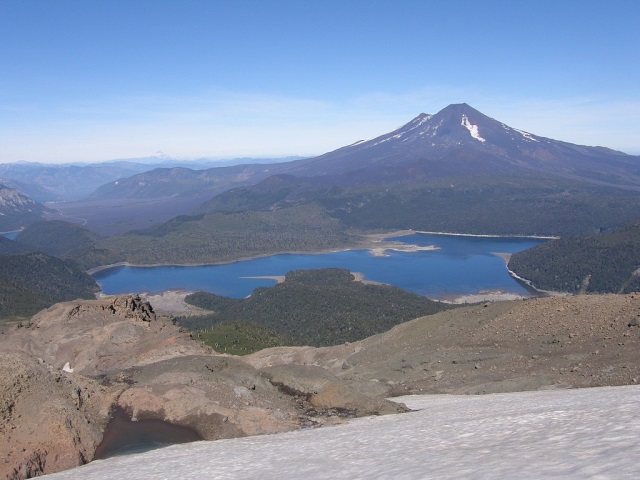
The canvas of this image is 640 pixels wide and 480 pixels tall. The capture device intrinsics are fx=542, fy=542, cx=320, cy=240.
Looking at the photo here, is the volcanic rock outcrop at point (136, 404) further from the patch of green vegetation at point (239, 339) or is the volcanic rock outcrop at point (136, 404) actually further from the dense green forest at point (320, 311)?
the dense green forest at point (320, 311)

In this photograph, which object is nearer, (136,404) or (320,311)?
(136,404)

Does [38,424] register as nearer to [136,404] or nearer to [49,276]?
[136,404]

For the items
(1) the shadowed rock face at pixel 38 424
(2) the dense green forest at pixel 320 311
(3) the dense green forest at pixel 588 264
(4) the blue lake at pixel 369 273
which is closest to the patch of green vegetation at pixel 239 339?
(2) the dense green forest at pixel 320 311

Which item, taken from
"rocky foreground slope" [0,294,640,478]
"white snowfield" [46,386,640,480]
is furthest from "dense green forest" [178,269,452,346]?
"white snowfield" [46,386,640,480]

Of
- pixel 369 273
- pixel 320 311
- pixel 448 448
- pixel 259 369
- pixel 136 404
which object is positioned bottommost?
pixel 369 273

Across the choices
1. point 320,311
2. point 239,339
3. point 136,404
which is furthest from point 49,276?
point 136,404

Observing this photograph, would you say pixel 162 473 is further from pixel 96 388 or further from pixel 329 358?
pixel 329 358
